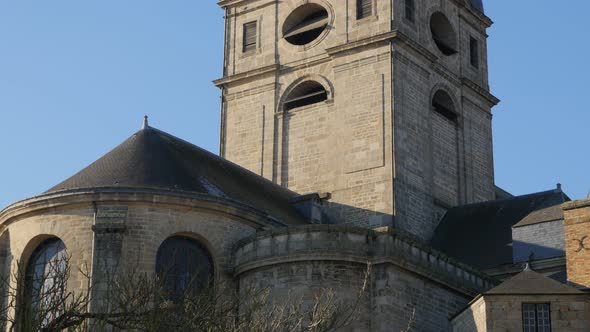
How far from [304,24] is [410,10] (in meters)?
3.59

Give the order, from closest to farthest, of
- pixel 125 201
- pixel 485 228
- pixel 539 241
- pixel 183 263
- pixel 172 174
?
pixel 125 201
pixel 183 263
pixel 172 174
pixel 539 241
pixel 485 228

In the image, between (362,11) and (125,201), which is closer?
(125,201)

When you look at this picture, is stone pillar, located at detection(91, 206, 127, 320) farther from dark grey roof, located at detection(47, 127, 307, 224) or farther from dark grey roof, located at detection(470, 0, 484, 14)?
dark grey roof, located at detection(470, 0, 484, 14)

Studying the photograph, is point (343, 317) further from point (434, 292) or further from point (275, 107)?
point (275, 107)

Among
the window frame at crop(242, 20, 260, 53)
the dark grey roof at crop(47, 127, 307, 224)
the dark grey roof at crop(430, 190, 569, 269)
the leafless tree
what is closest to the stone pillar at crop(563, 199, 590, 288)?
the leafless tree

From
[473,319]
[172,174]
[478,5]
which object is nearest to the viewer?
[473,319]

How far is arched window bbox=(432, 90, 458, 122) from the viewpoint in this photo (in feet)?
126

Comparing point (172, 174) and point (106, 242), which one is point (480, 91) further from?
point (106, 242)

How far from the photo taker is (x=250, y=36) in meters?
39.5

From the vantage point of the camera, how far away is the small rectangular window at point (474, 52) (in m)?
40.5

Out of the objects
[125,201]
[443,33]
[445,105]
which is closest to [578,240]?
[125,201]

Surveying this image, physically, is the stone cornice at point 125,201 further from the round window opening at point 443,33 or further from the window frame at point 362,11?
the round window opening at point 443,33

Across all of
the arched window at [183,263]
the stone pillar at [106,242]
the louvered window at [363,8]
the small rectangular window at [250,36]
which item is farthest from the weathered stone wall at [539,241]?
the small rectangular window at [250,36]

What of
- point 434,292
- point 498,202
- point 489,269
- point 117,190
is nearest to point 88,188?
point 117,190
